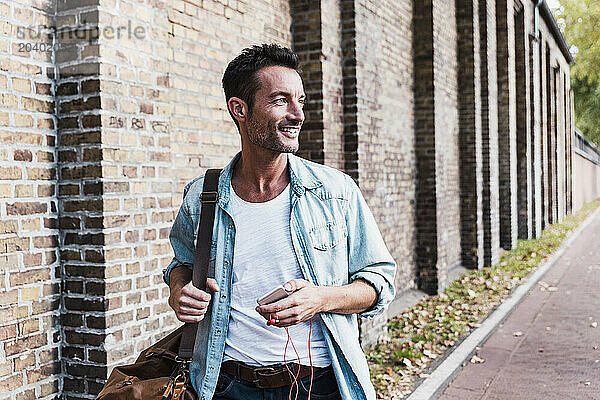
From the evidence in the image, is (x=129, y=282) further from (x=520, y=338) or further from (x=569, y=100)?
(x=569, y=100)

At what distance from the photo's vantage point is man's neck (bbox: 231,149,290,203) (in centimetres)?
256

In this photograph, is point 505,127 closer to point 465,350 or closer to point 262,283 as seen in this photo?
point 465,350

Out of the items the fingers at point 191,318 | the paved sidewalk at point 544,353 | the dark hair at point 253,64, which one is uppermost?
the dark hair at point 253,64

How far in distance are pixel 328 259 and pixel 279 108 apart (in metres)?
0.60

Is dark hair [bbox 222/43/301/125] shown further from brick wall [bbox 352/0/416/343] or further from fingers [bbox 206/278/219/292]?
brick wall [bbox 352/0/416/343]

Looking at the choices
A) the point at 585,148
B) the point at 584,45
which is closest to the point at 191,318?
the point at 585,148

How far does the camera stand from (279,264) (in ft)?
7.97

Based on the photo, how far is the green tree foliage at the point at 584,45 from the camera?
40656mm

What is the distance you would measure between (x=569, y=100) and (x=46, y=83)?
110 ft

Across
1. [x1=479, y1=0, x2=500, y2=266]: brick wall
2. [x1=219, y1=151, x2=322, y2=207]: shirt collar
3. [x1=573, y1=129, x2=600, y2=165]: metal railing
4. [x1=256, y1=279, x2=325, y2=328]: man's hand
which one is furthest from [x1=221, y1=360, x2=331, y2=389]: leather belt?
[x1=573, y1=129, x2=600, y2=165]: metal railing

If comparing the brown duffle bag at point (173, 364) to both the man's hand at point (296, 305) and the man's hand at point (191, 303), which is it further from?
the man's hand at point (296, 305)

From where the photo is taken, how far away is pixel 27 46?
3.53 m

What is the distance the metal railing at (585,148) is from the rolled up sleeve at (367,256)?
3360 centimetres

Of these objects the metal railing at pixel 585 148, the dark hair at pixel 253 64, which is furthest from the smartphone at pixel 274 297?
the metal railing at pixel 585 148
